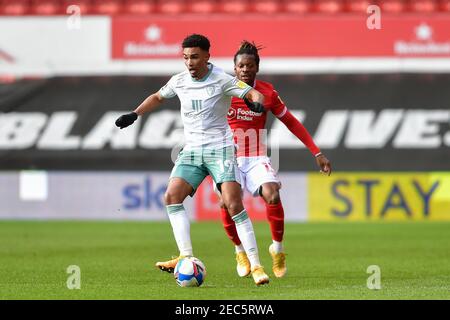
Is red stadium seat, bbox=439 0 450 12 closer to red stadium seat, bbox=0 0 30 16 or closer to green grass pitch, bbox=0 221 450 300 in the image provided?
green grass pitch, bbox=0 221 450 300

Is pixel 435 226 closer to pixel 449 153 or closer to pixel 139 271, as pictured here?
pixel 449 153

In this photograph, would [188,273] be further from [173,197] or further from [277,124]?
[277,124]

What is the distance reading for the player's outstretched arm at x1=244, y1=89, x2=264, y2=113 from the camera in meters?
8.41

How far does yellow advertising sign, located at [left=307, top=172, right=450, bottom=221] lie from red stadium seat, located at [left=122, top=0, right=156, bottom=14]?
470 centimetres

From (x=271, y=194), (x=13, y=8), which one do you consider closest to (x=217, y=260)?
(x=271, y=194)

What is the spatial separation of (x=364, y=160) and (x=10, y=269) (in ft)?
28.3

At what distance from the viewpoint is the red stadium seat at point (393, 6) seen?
19609 millimetres

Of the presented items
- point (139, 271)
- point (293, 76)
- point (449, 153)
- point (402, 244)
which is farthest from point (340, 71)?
point (139, 271)

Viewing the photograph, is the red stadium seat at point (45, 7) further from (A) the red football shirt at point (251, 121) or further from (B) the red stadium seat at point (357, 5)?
(A) the red football shirt at point (251, 121)

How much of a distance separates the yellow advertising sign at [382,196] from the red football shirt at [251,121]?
24.8ft

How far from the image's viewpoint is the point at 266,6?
19703 mm

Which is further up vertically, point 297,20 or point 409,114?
point 297,20

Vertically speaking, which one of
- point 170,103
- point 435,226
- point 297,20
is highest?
point 297,20

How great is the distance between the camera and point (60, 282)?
8906 mm
